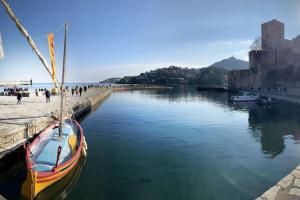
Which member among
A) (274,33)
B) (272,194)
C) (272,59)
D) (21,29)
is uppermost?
(274,33)

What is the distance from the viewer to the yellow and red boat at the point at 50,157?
12.6 meters

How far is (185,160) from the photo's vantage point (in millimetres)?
19625

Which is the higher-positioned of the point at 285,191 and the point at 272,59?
the point at 272,59

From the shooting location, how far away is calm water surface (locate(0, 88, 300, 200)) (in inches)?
560

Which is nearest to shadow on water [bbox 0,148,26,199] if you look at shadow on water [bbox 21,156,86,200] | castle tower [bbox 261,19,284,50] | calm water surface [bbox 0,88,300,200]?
calm water surface [bbox 0,88,300,200]

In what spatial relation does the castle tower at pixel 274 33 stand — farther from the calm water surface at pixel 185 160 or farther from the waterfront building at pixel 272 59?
the calm water surface at pixel 185 160

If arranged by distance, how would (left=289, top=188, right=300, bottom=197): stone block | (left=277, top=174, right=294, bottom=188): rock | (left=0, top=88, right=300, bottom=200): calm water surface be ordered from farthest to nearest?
(left=0, top=88, right=300, bottom=200): calm water surface < (left=277, top=174, right=294, bottom=188): rock < (left=289, top=188, right=300, bottom=197): stone block

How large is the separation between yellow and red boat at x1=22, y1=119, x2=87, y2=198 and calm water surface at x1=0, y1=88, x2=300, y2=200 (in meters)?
1.37

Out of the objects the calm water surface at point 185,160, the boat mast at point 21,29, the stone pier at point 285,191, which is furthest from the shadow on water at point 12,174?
the stone pier at point 285,191

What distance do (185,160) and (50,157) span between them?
9.82 m

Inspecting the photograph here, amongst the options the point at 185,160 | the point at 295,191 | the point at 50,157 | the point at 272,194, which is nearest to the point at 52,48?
the point at 50,157

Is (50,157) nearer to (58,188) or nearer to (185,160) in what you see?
(58,188)

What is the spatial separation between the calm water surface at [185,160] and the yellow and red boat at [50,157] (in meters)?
1.37

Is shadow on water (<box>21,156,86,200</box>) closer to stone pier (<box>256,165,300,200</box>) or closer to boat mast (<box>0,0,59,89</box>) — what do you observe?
boat mast (<box>0,0,59,89</box>)
